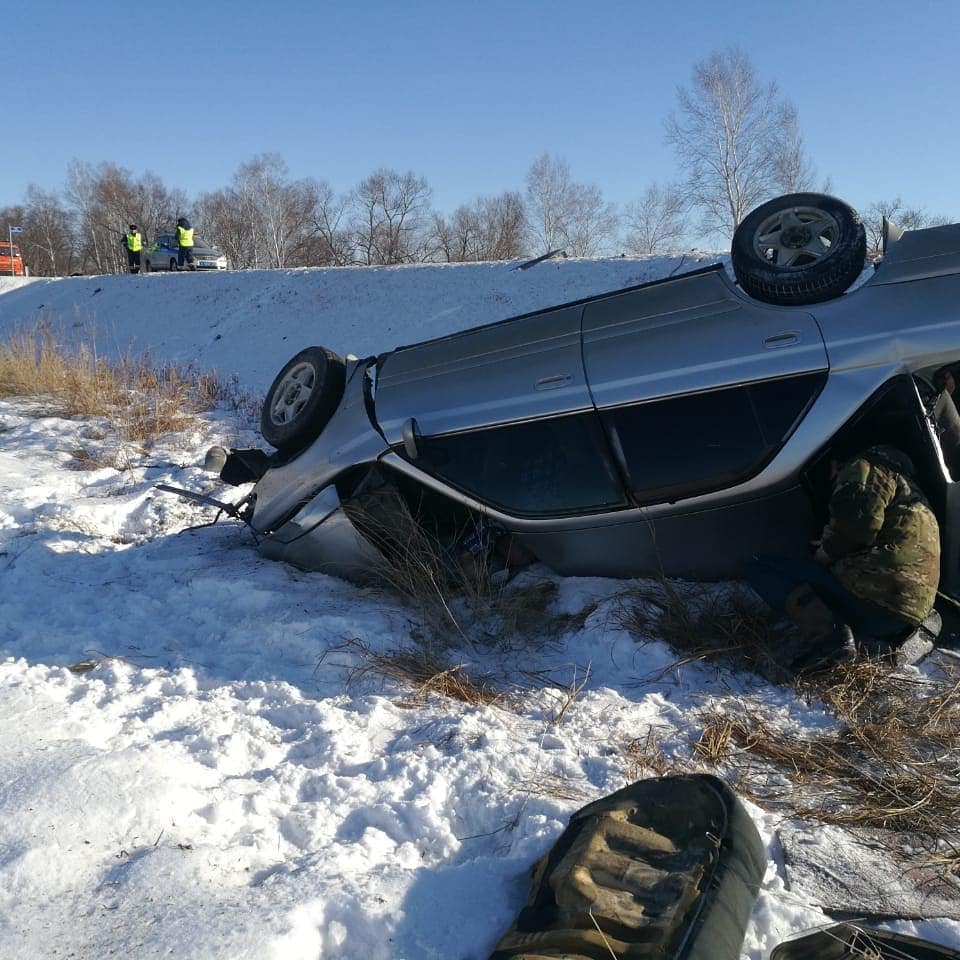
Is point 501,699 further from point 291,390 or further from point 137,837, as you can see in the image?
point 291,390

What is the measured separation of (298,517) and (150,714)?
155 cm

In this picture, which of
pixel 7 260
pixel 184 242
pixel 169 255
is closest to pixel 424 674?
pixel 184 242

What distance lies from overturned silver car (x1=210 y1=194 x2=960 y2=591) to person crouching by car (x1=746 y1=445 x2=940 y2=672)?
170 millimetres

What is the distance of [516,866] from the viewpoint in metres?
2.18

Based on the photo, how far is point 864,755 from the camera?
2732 mm

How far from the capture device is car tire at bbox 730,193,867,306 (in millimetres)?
3383

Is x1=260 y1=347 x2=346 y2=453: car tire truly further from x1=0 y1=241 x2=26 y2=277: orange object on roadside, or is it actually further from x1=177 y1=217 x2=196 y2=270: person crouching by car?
x1=0 y1=241 x2=26 y2=277: orange object on roadside

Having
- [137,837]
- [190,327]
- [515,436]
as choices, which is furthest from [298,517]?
[190,327]

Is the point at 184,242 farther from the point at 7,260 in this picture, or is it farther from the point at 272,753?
the point at 272,753

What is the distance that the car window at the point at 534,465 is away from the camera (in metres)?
3.58

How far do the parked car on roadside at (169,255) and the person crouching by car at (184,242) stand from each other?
41 centimetres

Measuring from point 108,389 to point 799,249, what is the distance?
8.04 metres

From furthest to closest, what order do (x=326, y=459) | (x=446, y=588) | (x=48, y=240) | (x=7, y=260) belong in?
(x=48, y=240) → (x=7, y=260) → (x=326, y=459) → (x=446, y=588)

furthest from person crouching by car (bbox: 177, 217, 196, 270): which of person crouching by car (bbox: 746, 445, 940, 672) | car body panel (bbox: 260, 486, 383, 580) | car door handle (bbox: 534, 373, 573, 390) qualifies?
person crouching by car (bbox: 746, 445, 940, 672)
